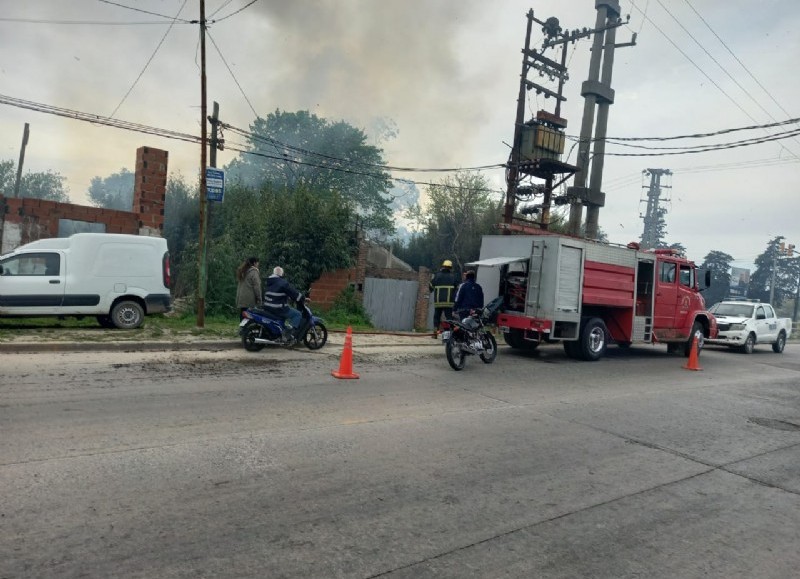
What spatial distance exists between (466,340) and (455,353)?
42 cm

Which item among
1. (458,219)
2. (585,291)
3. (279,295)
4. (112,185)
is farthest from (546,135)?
(112,185)

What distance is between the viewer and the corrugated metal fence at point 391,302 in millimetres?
18828

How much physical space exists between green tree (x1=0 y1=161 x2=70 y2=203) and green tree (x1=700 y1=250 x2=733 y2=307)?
61.9 metres

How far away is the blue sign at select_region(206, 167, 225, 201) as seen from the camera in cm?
1295

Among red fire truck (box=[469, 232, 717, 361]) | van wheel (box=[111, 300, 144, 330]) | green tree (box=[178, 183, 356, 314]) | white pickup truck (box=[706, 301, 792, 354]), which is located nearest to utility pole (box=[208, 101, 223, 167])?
green tree (box=[178, 183, 356, 314])

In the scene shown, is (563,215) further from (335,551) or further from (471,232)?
(335,551)

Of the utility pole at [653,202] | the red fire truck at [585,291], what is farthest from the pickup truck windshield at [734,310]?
the utility pole at [653,202]

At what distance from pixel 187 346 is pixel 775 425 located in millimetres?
9659

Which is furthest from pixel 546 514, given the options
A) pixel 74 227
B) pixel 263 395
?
pixel 74 227

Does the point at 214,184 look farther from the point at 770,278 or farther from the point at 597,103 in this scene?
the point at 770,278

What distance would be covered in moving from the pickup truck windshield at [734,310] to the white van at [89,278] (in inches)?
684

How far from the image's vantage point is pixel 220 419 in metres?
5.77

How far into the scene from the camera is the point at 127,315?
40.2 feet

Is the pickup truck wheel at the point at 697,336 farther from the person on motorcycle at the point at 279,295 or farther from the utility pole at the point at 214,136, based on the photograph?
the utility pole at the point at 214,136
